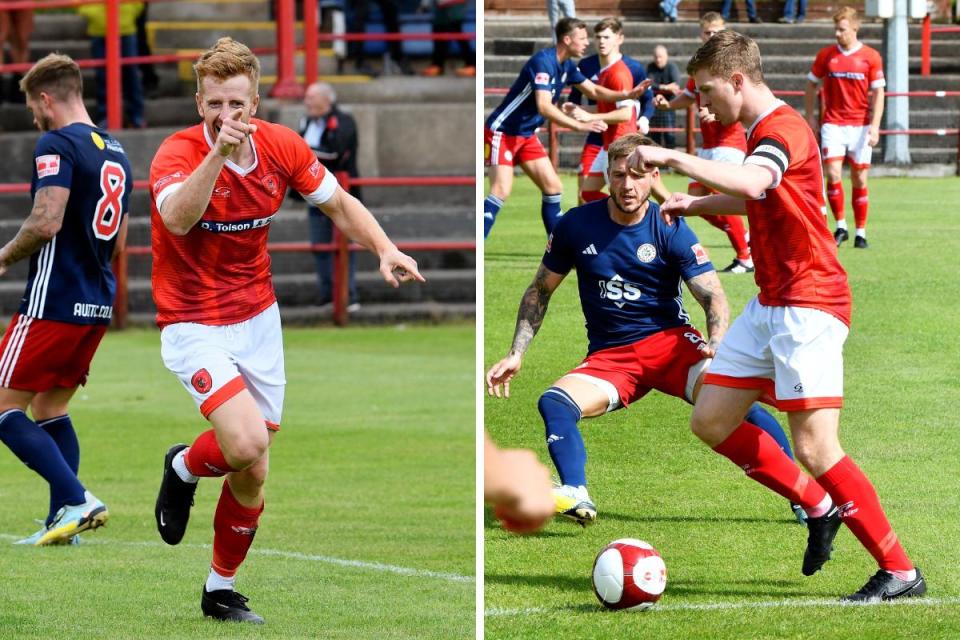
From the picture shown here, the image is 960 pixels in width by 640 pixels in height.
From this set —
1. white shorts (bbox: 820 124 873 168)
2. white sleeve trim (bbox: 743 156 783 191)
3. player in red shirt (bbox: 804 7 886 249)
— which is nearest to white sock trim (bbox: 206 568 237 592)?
white sleeve trim (bbox: 743 156 783 191)

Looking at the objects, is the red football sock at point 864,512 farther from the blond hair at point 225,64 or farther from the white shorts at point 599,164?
the white shorts at point 599,164

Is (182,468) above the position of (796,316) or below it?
below

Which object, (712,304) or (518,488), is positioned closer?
(518,488)

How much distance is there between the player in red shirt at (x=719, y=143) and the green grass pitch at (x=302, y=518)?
5.60 feet

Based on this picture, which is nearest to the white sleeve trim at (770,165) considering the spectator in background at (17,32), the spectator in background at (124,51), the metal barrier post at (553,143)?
the metal barrier post at (553,143)

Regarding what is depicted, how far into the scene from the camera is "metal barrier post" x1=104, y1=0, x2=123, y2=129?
16.8m

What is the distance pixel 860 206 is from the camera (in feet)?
22.3

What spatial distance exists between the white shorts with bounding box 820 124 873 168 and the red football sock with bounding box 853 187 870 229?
0.14 meters

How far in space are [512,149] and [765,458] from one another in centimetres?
426

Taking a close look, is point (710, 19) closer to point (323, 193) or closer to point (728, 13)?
point (728, 13)

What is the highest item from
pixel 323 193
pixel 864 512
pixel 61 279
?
pixel 323 193

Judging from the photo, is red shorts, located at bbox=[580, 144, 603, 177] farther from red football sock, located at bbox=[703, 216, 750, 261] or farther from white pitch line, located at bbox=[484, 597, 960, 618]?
white pitch line, located at bbox=[484, 597, 960, 618]

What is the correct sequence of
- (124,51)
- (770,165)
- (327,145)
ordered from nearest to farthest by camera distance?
(770,165) < (327,145) < (124,51)

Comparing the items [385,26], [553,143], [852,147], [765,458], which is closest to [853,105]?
[852,147]
